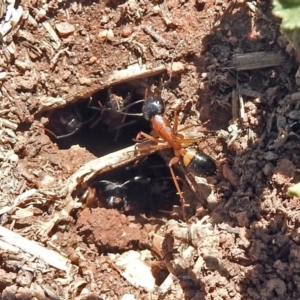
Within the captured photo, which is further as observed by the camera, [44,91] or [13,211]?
[44,91]

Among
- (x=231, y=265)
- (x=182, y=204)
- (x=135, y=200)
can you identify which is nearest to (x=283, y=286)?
(x=231, y=265)

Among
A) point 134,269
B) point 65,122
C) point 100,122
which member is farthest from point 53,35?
point 134,269

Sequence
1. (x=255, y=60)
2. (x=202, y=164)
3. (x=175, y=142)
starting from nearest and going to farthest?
(x=255, y=60)
(x=202, y=164)
(x=175, y=142)

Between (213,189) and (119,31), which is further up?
(119,31)

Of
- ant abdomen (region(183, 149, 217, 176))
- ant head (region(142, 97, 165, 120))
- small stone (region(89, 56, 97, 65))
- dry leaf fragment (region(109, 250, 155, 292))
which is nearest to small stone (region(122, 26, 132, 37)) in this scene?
small stone (region(89, 56, 97, 65))

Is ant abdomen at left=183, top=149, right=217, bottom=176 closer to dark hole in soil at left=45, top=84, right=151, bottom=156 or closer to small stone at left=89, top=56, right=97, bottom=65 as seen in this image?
dark hole in soil at left=45, top=84, right=151, bottom=156

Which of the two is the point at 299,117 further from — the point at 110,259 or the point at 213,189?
the point at 110,259

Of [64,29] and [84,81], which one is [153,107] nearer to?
[84,81]
